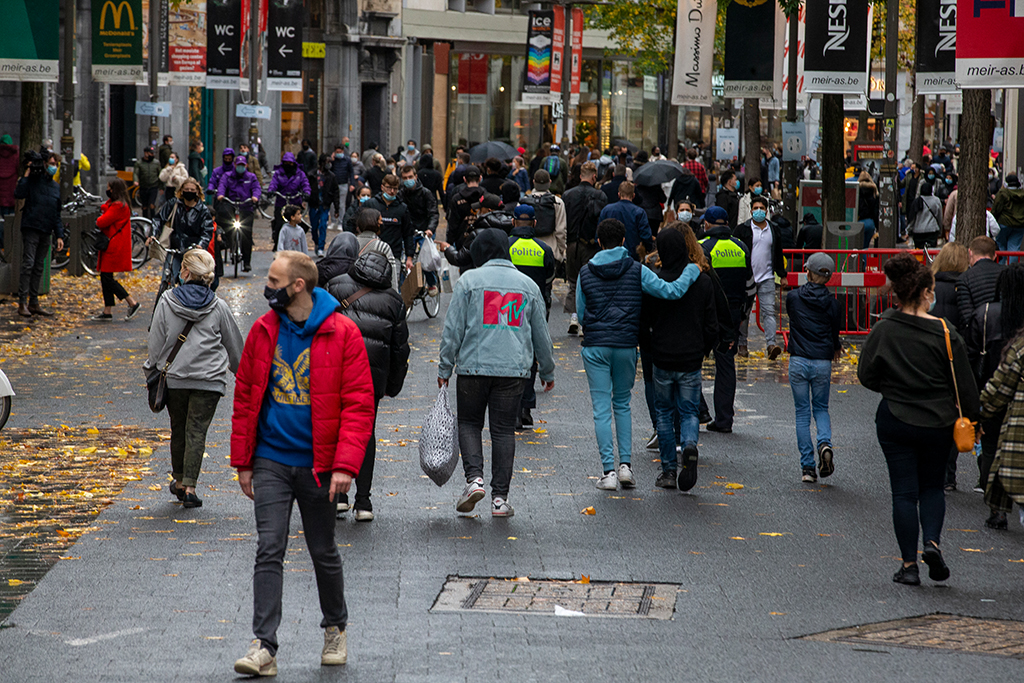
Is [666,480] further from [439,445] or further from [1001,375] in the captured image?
[1001,375]

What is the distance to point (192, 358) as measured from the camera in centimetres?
931

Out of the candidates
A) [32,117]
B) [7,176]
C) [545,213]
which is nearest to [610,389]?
[545,213]

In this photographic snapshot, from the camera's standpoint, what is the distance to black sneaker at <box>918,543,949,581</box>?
304 inches

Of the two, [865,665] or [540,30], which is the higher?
[540,30]

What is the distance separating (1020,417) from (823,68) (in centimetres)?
1228

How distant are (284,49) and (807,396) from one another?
28797 mm

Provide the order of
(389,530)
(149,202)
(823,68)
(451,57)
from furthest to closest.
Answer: (451,57) → (149,202) → (823,68) → (389,530)

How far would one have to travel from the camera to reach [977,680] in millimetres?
6070

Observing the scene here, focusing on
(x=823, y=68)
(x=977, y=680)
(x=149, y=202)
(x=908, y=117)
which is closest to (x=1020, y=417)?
(x=977, y=680)

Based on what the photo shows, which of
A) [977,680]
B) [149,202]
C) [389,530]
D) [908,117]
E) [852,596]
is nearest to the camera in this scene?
[977,680]

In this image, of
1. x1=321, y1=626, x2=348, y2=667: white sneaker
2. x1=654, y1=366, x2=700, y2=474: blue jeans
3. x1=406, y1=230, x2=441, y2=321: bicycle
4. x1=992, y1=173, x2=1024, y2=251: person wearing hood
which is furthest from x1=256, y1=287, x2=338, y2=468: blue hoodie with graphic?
x1=992, y1=173, x2=1024, y2=251: person wearing hood

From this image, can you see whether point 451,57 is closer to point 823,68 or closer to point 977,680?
point 823,68

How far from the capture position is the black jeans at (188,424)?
9.34m

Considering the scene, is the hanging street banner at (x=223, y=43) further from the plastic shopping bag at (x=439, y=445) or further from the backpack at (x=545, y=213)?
the plastic shopping bag at (x=439, y=445)
